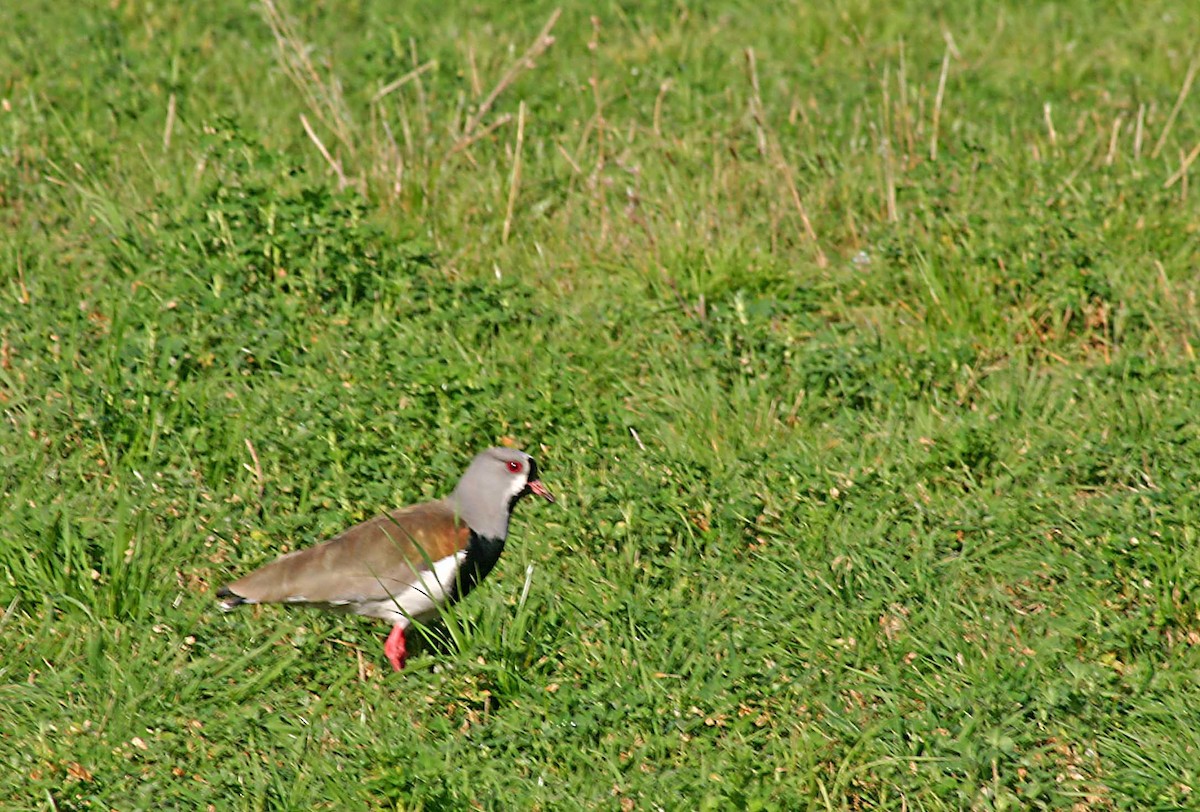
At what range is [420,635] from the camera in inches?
227

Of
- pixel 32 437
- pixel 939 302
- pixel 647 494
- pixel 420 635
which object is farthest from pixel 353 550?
pixel 939 302

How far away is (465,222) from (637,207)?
0.90m

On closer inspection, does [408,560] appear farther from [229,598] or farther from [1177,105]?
[1177,105]

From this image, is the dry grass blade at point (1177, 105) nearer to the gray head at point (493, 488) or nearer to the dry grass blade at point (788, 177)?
the dry grass blade at point (788, 177)

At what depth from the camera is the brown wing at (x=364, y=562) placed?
17.8 feet

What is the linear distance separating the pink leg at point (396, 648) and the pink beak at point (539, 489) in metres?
0.75

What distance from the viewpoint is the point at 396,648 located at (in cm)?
551

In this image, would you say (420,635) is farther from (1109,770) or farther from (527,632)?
(1109,770)

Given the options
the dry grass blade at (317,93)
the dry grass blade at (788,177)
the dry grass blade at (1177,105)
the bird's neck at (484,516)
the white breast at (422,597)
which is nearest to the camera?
the white breast at (422,597)

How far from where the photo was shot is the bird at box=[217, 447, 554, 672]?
5.45m

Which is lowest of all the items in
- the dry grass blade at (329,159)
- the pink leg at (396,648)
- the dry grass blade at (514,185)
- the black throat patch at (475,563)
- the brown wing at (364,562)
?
the pink leg at (396,648)

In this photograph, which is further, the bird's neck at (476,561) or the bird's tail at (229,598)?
the bird's neck at (476,561)

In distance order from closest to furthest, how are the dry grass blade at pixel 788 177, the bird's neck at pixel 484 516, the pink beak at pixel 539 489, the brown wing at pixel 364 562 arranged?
the brown wing at pixel 364 562 → the bird's neck at pixel 484 516 → the pink beak at pixel 539 489 → the dry grass blade at pixel 788 177

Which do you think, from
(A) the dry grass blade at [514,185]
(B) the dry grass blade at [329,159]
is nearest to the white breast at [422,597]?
(A) the dry grass blade at [514,185]
